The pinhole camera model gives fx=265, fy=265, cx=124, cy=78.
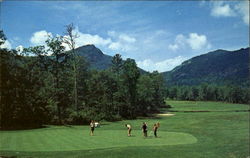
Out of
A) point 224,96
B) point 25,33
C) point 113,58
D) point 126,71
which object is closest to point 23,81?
point 25,33

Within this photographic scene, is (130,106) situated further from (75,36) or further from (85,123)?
(75,36)

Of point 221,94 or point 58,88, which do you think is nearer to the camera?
point 58,88

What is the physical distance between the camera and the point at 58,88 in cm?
5203

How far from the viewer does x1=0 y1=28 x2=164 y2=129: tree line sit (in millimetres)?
44750

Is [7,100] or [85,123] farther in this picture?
[85,123]

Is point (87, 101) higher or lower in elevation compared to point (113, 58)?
lower

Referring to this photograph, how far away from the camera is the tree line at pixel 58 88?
1762 inches

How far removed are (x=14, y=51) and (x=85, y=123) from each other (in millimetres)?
19034

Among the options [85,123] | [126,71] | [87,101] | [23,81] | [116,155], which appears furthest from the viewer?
[126,71]

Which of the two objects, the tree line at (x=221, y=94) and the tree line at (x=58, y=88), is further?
the tree line at (x=221, y=94)

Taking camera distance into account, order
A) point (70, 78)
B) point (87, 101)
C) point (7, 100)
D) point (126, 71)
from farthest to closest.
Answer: point (126, 71) < point (87, 101) < point (70, 78) < point (7, 100)

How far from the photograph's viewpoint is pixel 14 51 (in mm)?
49344

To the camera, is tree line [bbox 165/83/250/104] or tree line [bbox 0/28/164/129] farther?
tree line [bbox 165/83/250/104]

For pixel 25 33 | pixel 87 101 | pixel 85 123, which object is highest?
pixel 25 33
